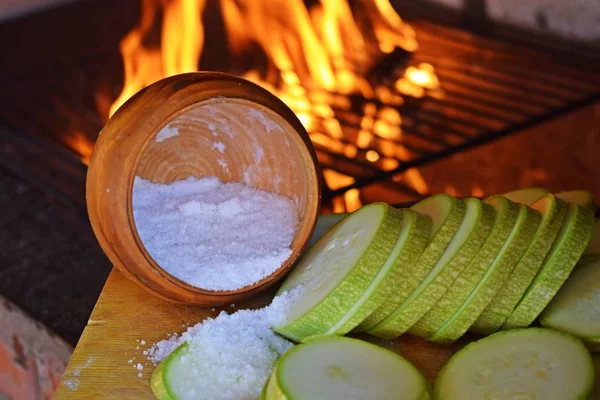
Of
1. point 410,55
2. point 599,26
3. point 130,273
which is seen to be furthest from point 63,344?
point 599,26

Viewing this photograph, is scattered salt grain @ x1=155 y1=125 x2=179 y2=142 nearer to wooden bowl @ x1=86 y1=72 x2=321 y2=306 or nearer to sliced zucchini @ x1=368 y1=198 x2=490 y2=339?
wooden bowl @ x1=86 y1=72 x2=321 y2=306

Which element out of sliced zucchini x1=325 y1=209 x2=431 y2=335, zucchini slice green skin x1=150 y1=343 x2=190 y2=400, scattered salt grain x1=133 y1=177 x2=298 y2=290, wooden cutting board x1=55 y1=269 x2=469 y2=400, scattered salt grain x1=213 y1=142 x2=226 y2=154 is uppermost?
sliced zucchini x1=325 y1=209 x2=431 y2=335

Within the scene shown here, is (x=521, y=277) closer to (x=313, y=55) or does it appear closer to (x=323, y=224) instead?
(x=323, y=224)

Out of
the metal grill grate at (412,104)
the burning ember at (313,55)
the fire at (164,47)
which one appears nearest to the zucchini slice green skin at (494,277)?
the metal grill grate at (412,104)

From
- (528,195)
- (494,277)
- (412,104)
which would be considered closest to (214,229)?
(494,277)

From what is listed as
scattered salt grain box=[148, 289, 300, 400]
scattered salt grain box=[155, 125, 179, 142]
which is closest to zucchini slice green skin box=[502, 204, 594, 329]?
scattered salt grain box=[148, 289, 300, 400]

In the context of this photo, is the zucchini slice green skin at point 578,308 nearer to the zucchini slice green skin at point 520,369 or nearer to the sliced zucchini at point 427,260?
the zucchini slice green skin at point 520,369

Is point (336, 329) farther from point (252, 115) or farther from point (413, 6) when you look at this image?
point (413, 6)

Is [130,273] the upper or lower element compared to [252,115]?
lower
